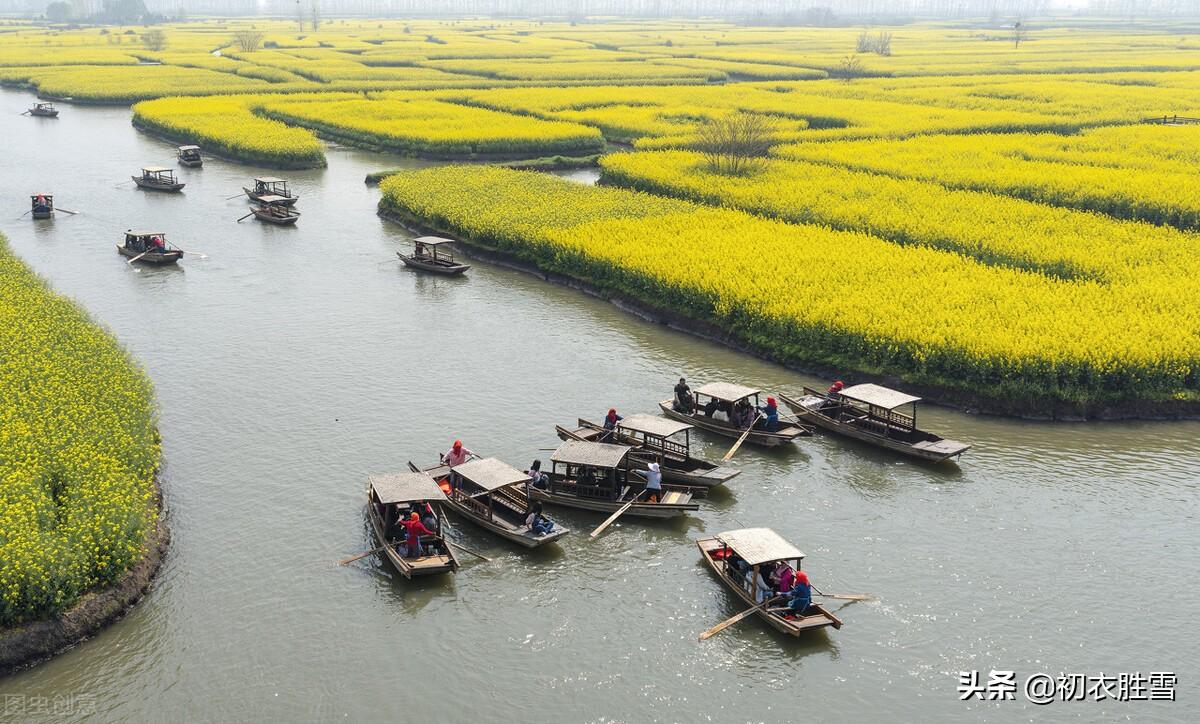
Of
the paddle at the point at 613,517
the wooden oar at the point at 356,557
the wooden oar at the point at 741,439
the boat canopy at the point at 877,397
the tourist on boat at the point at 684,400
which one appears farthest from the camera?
the tourist on boat at the point at 684,400

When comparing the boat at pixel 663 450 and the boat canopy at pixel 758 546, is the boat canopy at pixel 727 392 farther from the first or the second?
the boat canopy at pixel 758 546

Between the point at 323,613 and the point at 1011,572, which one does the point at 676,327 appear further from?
the point at 323,613

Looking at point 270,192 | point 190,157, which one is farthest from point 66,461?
point 190,157

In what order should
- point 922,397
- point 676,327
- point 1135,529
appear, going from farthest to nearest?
point 676,327 < point 922,397 < point 1135,529

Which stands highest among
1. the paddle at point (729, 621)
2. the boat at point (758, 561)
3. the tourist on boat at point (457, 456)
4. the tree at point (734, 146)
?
the tree at point (734, 146)

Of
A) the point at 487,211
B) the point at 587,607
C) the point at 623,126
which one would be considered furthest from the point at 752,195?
the point at 587,607

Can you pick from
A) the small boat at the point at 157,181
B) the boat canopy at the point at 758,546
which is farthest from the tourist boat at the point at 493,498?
the small boat at the point at 157,181

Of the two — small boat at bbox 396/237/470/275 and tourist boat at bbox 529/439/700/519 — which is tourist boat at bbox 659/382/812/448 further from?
small boat at bbox 396/237/470/275
